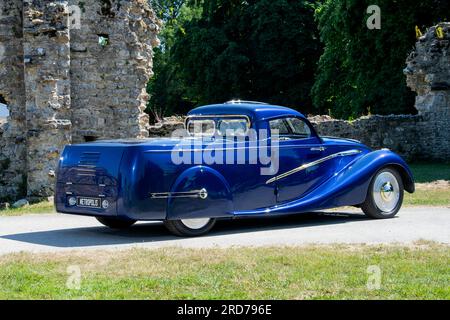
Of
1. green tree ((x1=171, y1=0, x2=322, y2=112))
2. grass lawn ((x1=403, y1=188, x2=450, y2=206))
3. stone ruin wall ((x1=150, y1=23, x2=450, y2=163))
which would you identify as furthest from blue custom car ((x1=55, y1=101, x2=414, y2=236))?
green tree ((x1=171, y1=0, x2=322, y2=112))

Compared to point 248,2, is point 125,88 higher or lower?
lower

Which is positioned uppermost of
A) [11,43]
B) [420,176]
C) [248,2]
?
[248,2]

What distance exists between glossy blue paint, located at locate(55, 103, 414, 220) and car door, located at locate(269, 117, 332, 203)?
0.01 meters

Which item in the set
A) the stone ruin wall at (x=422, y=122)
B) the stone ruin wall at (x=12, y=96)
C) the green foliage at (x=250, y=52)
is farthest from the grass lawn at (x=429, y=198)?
the green foliage at (x=250, y=52)

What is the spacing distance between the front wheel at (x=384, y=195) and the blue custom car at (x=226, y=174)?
0.05 ft

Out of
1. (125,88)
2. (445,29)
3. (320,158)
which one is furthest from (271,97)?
(320,158)

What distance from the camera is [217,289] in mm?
7270

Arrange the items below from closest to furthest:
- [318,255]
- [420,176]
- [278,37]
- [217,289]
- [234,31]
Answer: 1. [217,289]
2. [318,255]
3. [420,176]
4. [278,37]
5. [234,31]

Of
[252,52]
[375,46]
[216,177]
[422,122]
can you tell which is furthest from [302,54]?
[216,177]

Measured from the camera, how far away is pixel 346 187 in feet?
38.9

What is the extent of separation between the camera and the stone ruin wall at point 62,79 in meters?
16.0

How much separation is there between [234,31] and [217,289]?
131 ft

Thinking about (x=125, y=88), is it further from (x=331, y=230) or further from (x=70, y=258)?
(x=70, y=258)

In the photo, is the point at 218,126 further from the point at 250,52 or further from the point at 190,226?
the point at 250,52
